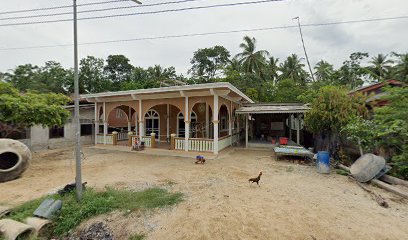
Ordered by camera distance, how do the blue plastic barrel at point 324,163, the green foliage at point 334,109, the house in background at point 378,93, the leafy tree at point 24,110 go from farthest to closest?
the house in background at point 378,93
the green foliage at point 334,109
the leafy tree at point 24,110
the blue plastic barrel at point 324,163

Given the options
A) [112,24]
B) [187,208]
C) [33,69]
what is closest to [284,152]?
[187,208]

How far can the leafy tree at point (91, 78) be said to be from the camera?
91.5ft

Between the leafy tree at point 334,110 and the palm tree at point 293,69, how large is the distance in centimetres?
2031

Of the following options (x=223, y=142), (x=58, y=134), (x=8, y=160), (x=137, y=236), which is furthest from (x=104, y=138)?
(x=137, y=236)

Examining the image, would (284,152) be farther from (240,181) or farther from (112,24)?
(112,24)

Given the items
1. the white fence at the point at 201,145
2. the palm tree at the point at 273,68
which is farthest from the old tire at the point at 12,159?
the palm tree at the point at 273,68

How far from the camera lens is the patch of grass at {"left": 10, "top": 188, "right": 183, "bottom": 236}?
3.77m

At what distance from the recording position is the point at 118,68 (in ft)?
112

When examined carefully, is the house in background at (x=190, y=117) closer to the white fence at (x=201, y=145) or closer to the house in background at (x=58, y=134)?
the white fence at (x=201, y=145)

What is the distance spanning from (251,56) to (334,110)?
64.2 ft

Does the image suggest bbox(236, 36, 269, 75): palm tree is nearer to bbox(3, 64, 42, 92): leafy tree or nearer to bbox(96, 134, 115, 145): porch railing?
bbox(96, 134, 115, 145): porch railing

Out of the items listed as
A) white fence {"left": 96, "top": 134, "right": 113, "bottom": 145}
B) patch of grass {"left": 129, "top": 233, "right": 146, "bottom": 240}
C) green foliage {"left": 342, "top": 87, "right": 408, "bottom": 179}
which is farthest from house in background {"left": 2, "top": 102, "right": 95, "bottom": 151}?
green foliage {"left": 342, "top": 87, "right": 408, "bottom": 179}

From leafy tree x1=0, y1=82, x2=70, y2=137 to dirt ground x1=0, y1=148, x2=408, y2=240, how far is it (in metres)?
1.95

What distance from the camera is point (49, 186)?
5434 millimetres
